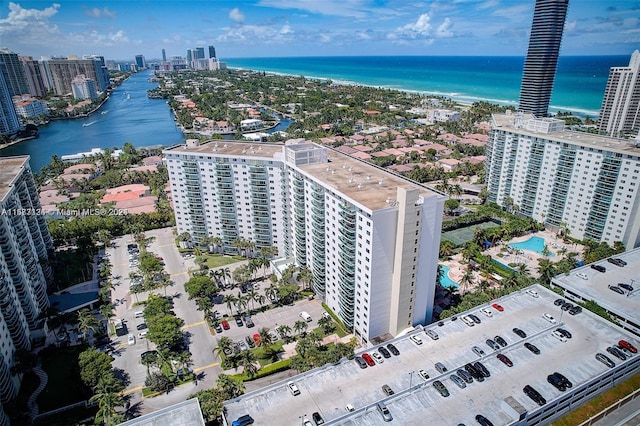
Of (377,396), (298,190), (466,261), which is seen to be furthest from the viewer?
(466,261)

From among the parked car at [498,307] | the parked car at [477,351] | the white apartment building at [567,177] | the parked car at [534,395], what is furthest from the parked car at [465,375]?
the white apartment building at [567,177]

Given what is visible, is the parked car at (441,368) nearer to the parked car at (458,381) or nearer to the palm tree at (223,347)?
the parked car at (458,381)

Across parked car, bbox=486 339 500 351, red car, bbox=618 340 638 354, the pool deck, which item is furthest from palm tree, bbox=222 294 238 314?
red car, bbox=618 340 638 354

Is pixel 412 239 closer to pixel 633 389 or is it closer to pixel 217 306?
pixel 633 389

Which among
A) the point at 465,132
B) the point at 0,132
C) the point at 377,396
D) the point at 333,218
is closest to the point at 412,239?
the point at 333,218

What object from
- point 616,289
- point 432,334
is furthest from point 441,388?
point 616,289

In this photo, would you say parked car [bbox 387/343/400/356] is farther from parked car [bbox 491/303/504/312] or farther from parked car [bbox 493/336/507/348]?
parked car [bbox 491/303/504/312]
